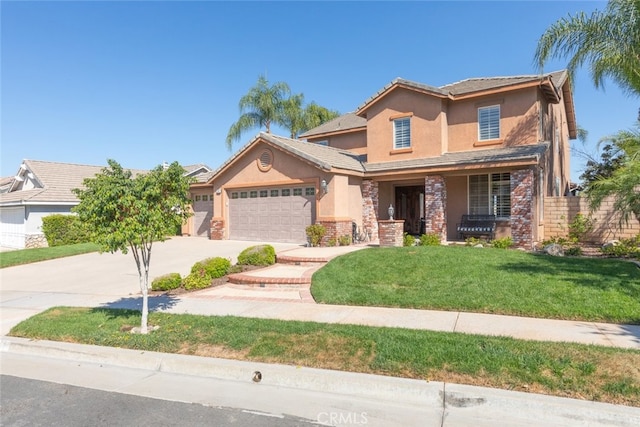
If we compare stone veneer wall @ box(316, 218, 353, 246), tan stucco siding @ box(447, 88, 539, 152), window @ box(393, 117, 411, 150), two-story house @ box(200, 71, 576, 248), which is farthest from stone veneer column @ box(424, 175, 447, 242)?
stone veneer wall @ box(316, 218, 353, 246)

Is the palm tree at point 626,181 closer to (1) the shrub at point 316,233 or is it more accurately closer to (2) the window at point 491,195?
(2) the window at point 491,195

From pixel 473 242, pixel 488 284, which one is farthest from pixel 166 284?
pixel 473 242

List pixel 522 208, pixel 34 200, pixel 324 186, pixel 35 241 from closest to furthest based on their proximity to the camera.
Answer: pixel 522 208
pixel 324 186
pixel 34 200
pixel 35 241

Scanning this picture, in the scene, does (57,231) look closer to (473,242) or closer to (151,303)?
(151,303)

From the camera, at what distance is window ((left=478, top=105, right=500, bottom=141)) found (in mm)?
16750

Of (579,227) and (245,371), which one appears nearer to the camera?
(245,371)

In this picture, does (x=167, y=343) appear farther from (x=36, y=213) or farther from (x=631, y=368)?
(x=36, y=213)

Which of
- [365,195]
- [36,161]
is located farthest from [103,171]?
[36,161]

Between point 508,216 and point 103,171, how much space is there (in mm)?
14446

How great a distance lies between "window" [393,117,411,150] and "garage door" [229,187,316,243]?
14.8 ft

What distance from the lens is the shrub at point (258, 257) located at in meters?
12.6

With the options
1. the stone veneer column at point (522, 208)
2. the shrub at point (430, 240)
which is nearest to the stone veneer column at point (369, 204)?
the shrub at point (430, 240)

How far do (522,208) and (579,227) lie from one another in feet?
9.02

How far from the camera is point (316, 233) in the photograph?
16.4 m
